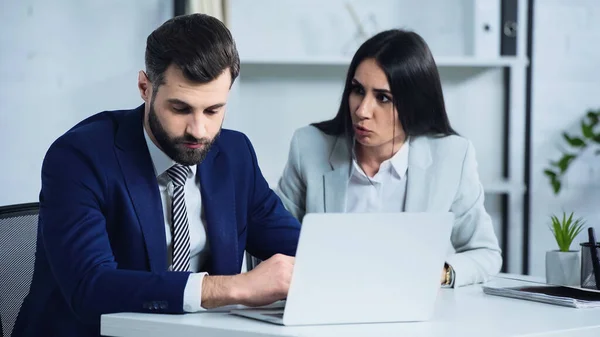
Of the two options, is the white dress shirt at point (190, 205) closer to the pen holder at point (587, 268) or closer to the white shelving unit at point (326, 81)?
the pen holder at point (587, 268)

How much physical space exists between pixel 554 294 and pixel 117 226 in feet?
2.84

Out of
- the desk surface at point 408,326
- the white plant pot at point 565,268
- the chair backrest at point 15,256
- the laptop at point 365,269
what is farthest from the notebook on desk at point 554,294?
the chair backrest at point 15,256

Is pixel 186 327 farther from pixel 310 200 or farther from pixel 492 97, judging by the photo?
pixel 492 97

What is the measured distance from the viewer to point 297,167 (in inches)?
101

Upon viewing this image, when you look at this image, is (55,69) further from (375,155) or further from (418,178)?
(418,178)

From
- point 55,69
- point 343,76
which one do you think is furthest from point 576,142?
point 55,69

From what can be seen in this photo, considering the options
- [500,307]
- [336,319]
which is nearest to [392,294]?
[336,319]

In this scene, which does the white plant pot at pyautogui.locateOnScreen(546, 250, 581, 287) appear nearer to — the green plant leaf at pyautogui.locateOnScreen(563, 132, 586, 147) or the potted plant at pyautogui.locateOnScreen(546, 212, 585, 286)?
the potted plant at pyautogui.locateOnScreen(546, 212, 585, 286)

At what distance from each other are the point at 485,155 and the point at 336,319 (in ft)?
8.57

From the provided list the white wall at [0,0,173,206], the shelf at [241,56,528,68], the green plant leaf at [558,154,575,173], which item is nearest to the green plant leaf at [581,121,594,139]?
the green plant leaf at [558,154,575,173]

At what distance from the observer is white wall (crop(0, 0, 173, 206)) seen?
3277 millimetres

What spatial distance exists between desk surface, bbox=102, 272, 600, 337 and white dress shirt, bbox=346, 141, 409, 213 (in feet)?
Answer: 2.65

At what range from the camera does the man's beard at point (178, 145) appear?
1809mm

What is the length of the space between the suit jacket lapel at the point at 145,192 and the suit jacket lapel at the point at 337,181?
0.78m
